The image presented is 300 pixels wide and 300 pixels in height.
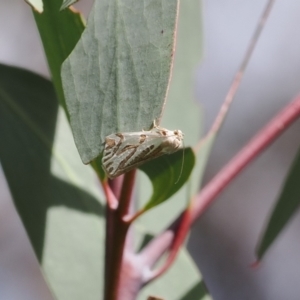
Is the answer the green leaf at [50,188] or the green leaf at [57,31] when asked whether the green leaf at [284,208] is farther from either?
the green leaf at [57,31]

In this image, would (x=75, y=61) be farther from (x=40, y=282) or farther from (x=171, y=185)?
(x=40, y=282)

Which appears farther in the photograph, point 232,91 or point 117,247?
point 232,91

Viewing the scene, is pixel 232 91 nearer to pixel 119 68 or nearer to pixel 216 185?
pixel 216 185

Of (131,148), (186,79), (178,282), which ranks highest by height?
(131,148)

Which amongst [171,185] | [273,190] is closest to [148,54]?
[171,185]

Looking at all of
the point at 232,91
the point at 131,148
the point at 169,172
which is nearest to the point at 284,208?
the point at 232,91

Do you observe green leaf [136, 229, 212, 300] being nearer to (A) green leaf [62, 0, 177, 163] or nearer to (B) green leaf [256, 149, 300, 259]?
A: (B) green leaf [256, 149, 300, 259]

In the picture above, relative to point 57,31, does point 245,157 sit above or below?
below
